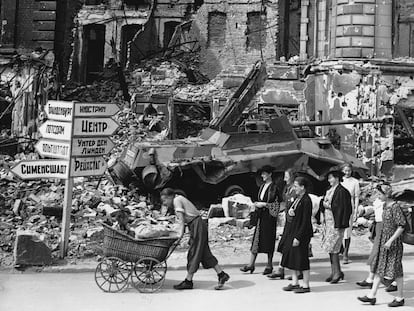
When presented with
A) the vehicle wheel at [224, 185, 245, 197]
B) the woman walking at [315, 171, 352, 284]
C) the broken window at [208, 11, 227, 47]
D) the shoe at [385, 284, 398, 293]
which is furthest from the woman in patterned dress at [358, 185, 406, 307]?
the broken window at [208, 11, 227, 47]

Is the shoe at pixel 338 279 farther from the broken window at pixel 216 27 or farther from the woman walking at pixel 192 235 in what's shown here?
the broken window at pixel 216 27

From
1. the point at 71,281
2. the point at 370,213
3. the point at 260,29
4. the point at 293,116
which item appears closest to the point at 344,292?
the point at 71,281

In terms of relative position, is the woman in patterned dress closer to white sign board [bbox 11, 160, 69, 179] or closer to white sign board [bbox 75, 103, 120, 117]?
white sign board [bbox 75, 103, 120, 117]

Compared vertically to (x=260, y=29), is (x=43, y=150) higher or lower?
lower

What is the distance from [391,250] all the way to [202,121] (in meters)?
17.5

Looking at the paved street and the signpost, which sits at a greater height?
the signpost

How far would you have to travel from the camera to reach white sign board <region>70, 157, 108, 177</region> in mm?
10617

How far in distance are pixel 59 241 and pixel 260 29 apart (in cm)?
2192

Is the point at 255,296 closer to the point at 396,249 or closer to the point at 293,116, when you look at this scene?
the point at 396,249

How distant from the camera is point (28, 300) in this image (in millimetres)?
8469

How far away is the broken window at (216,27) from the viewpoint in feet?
106

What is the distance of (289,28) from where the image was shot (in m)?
32.0

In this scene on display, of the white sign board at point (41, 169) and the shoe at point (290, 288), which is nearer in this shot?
the shoe at point (290, 288)

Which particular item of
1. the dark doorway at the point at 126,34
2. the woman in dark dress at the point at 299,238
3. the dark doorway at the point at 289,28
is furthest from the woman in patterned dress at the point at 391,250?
the dark doorway at the point at 126,34
